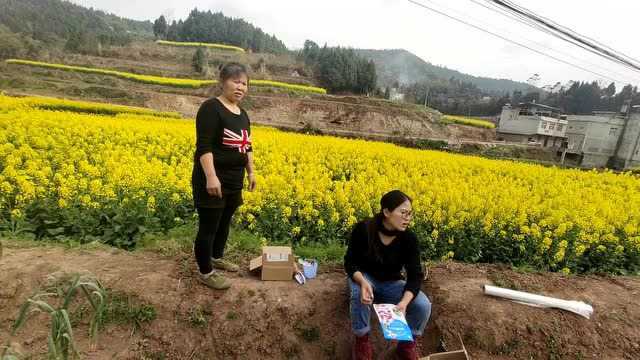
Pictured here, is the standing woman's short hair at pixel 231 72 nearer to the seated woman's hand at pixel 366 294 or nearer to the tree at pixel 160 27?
the seated woman's hand at pixel 366 294

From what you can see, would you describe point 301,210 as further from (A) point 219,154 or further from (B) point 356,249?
(A) point 219,154

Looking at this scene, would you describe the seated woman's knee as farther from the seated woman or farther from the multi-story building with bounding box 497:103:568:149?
the multi-story building with bounding box 497:103:568:149

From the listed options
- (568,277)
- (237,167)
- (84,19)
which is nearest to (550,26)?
(568,277)

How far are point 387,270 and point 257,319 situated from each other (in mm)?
1318

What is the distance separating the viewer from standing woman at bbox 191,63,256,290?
3.05 metres

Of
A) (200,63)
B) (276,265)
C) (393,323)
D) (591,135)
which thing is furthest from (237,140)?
(200,63)

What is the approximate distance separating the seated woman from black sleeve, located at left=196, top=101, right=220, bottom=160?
1535 millimetres

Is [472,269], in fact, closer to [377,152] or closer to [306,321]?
[306,321]

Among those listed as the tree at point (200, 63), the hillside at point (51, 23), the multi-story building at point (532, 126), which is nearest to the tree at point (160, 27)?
the hillside at point (51, 23)

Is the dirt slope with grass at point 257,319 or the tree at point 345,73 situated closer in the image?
the dirt slope with grass at point 257,319

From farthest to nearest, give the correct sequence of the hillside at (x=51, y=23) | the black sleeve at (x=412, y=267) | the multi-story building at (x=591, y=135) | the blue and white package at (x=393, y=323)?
the hillside at (x=51, y=23) → the multi-story building at (x=591, y=135) → the black sleeve at (x=412, y=267) → the blue and white package at (x=393, y=323)

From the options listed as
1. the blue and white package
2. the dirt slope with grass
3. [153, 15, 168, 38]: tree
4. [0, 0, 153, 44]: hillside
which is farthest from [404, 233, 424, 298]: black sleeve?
[153, 15, 168, 38]: tree

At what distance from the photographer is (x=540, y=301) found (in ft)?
12.5

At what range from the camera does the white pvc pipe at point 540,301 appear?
3820 millimetres
